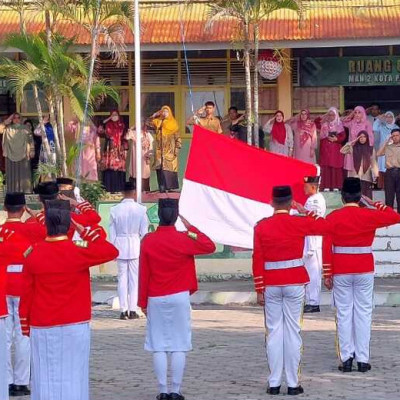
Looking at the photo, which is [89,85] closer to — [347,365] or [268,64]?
[268,64]

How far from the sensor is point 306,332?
14523 millimetres

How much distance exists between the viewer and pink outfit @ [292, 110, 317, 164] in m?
23.2

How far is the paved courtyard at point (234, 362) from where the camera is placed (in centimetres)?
1090

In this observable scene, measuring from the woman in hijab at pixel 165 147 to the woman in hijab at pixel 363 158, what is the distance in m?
3.31

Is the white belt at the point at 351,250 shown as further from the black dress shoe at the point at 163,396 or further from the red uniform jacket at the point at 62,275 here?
the red uniform jacket at the point at 62,275

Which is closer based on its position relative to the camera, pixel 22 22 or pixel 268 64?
pixel 22 22

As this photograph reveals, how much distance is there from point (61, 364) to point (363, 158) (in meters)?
14.5

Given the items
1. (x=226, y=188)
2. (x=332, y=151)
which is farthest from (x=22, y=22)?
(x=226, y=188)

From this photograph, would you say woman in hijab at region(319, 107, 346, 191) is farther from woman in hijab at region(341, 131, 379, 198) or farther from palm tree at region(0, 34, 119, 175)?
palm tree at region(0, 34, 119, 175)

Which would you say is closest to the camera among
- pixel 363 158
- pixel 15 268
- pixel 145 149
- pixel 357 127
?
pixel 15 268

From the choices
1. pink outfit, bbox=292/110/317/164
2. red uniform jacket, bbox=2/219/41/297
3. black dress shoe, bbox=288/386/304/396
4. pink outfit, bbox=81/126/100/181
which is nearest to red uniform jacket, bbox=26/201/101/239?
red uniform jacket, bbox=2/219/41/297

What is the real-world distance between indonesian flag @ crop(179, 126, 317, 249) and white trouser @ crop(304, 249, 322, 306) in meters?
2.58

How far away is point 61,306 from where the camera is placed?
29.2ft

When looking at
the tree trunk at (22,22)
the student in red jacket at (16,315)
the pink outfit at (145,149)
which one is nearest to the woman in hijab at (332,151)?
the pink outfit at (145,149)
